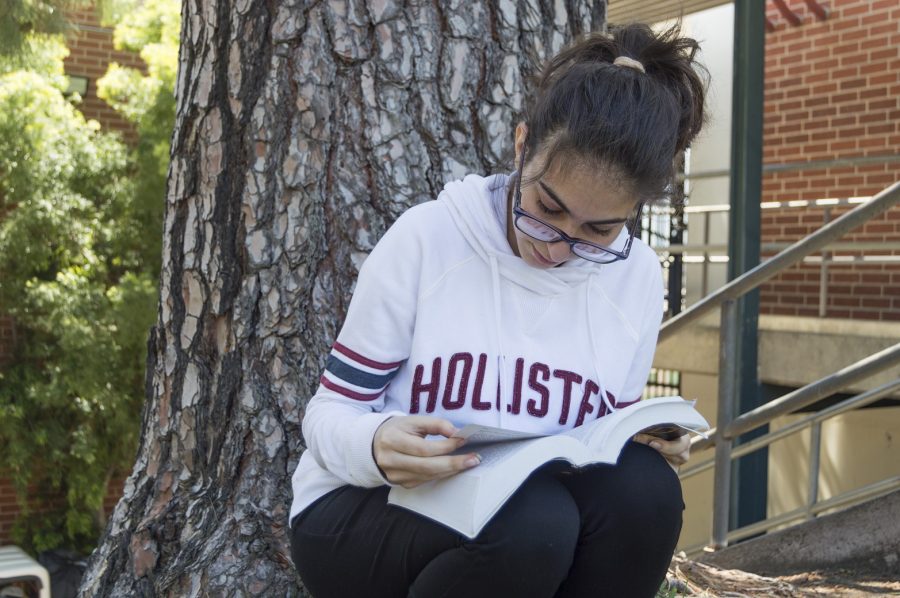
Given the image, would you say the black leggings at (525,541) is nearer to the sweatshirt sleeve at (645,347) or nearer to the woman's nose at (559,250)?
the sweatshirt sleeve at (645,347)

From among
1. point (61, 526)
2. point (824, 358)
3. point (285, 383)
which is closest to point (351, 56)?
point (285, 383)

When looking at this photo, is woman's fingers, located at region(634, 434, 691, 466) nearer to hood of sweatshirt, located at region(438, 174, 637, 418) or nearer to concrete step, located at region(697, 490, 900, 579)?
hood of sweatshirt, located at region(438, 174, 637, 418)

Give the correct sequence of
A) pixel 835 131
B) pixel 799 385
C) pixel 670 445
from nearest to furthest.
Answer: pixel 670 445 < pixel 799 385 < pixel 835 131

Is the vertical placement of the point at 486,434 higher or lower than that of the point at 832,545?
higher

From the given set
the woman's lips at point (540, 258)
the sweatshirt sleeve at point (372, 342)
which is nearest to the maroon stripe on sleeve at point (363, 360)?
the sweatshirt sleeve at point (372, 342)

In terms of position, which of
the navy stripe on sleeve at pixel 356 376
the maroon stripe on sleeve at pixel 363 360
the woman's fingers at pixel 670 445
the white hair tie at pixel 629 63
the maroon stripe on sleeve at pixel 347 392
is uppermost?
the white hair tie at pixel 629 63

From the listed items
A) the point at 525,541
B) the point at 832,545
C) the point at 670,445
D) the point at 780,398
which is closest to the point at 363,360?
the point at 525,541

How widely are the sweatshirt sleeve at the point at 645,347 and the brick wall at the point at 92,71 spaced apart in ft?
28.5

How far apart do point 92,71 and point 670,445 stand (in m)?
9.39

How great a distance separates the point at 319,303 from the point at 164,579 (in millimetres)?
637

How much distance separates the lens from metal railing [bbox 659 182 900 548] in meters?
3.74

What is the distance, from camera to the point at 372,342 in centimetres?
165

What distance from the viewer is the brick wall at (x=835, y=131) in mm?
8000

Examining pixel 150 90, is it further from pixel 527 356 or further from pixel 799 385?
pixel 527 356
